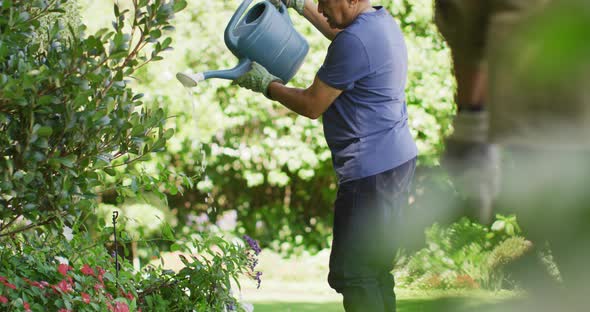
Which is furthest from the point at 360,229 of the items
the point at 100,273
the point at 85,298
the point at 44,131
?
the point at 44,131

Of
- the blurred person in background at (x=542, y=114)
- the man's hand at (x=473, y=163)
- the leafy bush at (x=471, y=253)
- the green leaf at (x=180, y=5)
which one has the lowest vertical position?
the green leaf at (x=180, y=5)

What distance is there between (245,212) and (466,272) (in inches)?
259

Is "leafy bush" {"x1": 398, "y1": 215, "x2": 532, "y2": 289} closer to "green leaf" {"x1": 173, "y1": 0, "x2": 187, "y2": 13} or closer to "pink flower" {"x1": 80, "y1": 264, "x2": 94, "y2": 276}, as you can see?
"green leaf" {"x1": 173, "y1": 0, "x2": 187, "y2": 13}

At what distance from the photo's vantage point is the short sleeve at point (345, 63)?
2.84 m

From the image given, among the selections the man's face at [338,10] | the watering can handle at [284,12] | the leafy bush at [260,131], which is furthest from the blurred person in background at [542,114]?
the leafy bush at [260,131]

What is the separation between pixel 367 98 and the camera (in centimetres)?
295

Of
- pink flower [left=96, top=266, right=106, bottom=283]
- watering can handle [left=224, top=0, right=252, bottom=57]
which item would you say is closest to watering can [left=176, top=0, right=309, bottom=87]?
watering can handle [left=224, top=0, right=252, bottom=57]

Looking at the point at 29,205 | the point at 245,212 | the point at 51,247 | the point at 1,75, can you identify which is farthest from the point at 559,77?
the point at 245,212

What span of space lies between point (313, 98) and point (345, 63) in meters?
0.16

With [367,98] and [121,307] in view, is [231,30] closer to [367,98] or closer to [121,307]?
[367,98]

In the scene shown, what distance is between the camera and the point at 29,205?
77.7 inches

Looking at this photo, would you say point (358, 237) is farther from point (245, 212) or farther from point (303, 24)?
point (245, 212)

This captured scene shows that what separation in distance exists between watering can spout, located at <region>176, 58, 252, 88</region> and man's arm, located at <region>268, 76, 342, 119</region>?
0.76ft

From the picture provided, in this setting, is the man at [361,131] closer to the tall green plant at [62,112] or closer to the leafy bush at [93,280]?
the leafy bush at [93,280]
